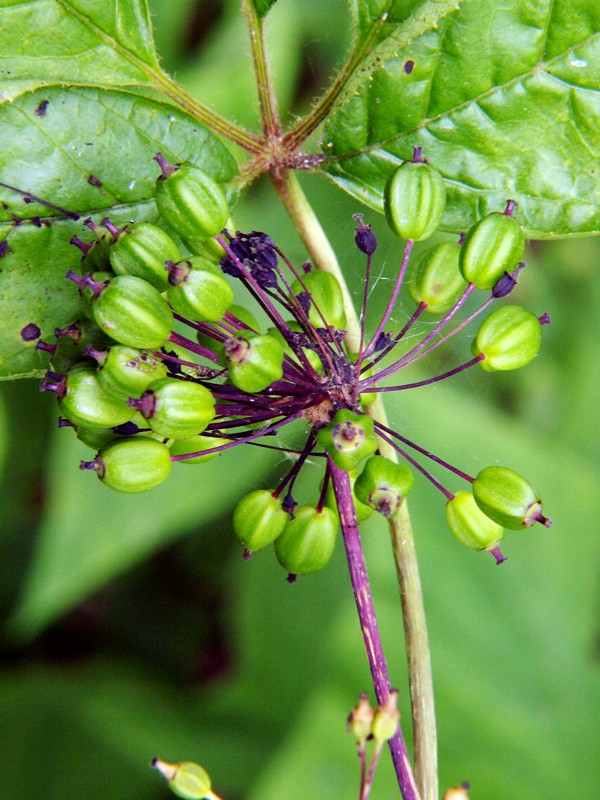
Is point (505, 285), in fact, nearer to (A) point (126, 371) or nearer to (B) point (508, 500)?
(B) point (508, 500)

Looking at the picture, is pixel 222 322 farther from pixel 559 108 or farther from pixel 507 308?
pixel 559 108

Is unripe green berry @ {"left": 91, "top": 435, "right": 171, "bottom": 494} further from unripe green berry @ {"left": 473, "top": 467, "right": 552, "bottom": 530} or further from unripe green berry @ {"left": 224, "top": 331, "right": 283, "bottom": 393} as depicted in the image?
unripe green berry @ {"left": 473, "top": 467, "right": 552, "bottom": 530}

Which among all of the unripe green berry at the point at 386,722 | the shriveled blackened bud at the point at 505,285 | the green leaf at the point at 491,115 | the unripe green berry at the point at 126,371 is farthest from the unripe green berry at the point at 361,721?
the green leaf at the point at 491,115

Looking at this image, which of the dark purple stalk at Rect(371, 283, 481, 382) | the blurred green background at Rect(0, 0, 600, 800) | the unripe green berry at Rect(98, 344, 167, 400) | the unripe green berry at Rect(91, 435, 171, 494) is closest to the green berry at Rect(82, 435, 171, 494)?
the unripe green berry at Rect(91, 435, 171, 494)

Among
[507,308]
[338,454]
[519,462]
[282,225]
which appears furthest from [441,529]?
[338,454]

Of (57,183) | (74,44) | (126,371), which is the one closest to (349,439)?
(126,371)

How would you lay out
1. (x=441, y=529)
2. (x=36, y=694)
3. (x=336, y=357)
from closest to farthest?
(x=336, y=357), (x=441, y=529), (x=36, y=694)
